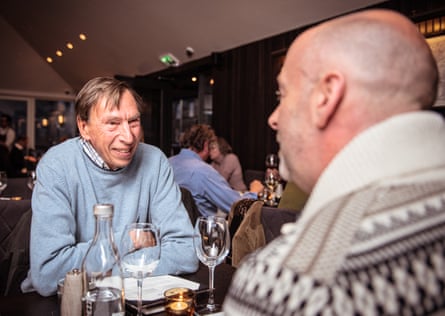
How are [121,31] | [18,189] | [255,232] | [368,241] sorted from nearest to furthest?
[368,241] → [255,232] → [18,189] → [121,31]

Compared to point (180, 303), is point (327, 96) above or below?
above

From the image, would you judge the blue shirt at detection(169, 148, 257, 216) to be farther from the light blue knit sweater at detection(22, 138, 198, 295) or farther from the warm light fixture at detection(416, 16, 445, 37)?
the warm light fixture at detection(416, 16, 445, 37)

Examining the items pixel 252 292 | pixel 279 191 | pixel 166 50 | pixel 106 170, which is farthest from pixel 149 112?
pixel 252 292

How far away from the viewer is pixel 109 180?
1645 mm

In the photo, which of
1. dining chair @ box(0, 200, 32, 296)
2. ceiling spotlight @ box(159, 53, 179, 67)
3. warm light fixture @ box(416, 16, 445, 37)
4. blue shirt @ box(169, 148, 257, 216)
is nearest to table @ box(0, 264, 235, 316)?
dining chair @ box(0, 200, 32, 296)

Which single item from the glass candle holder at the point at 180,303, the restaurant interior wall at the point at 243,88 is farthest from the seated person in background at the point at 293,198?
the restaurant interior wall at the point at 243,88

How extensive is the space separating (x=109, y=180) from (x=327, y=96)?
3.99 ft

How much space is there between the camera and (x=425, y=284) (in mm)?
431

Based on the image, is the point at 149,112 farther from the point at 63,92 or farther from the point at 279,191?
the point at 279,191

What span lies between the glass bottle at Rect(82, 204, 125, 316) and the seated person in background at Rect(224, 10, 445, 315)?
0.42 m

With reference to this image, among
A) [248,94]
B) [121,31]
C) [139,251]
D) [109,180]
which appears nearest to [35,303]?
[139,251]

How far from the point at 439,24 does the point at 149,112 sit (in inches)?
238

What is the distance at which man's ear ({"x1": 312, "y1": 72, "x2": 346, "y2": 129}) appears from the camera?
578 millimetres

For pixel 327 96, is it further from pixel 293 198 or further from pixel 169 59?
pixel 169 59
